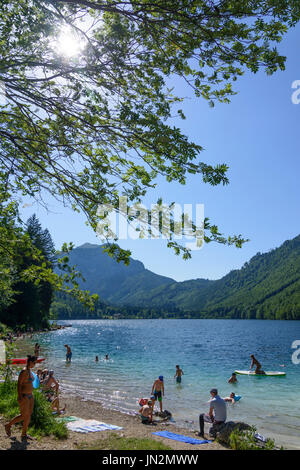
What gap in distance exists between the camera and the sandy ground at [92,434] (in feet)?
29.0

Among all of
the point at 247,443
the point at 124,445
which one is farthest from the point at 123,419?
the point at 247,443

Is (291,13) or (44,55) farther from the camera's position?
(44,55)

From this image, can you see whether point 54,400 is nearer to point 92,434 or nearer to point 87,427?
point 87,427

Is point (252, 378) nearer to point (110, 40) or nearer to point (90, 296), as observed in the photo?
point (90, 296)

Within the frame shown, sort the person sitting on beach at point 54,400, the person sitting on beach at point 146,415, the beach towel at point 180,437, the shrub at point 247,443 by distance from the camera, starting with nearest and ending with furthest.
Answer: the shrub at point 247,443 < the beach towel at point 180,437 < the person sitting on beach at point 54,400 < the person sitting on beach at point 146,415

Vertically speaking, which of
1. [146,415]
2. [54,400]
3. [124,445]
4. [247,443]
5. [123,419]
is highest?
[124,445]

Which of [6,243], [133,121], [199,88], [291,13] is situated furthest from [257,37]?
[6,243]

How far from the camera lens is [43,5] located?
598 cm

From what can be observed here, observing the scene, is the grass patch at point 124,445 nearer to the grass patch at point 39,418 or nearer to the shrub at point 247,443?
the grass patch at point 39,418

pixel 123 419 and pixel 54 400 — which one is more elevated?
pixel 54 400

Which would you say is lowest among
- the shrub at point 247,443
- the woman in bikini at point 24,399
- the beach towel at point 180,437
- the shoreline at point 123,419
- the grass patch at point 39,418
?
the shoreline at point 123,419

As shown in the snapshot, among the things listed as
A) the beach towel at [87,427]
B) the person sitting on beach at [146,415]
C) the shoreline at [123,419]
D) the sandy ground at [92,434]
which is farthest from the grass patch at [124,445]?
the person sitting on beach at [146,415]

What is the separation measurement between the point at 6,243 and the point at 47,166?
202 cm

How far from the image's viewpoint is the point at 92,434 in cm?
1162
